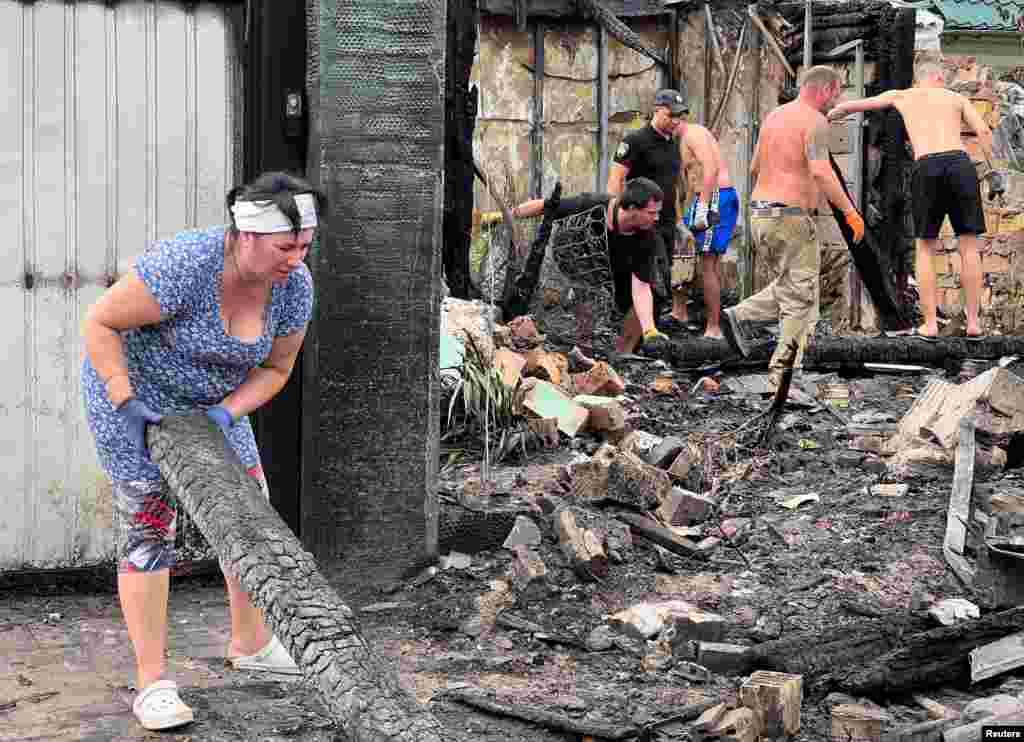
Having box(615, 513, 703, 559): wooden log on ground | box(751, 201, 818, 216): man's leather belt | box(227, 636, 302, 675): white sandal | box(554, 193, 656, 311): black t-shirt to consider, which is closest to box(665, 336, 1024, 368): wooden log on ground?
box(554, 193, 656, 311): black t-shirt

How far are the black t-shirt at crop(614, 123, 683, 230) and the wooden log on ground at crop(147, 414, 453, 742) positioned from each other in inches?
322

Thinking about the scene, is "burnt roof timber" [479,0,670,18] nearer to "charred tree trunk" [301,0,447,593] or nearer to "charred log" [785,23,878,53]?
"charred log" [785,23,878,53]

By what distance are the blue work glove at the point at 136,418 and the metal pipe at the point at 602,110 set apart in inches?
430

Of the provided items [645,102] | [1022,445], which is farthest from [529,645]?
[645,102]

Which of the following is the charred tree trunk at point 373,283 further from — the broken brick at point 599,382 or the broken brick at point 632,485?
the broken brick at point 599,382

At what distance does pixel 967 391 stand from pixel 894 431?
591mm

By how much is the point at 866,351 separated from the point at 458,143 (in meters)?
3.63

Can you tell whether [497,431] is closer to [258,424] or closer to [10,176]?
[258,424]

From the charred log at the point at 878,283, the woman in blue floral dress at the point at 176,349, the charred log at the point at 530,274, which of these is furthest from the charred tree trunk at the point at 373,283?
the charred log at the point at 878,283

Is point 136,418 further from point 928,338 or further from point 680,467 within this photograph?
point 928,338

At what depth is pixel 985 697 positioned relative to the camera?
213 inches

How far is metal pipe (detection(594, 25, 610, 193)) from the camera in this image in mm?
15211

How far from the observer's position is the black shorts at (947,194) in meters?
11.5

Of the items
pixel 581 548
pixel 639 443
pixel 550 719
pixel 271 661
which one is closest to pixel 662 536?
pixel 581 548
